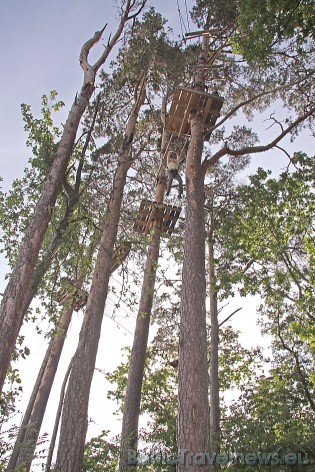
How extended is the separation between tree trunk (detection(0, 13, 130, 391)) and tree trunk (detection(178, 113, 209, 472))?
237 cm

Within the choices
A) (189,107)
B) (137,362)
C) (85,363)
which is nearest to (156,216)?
(189,107)

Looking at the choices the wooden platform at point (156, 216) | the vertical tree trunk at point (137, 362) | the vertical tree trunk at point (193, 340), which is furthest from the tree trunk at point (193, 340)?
the wooden platform at point (156, 216)

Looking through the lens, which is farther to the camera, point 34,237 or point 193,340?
point 34,237

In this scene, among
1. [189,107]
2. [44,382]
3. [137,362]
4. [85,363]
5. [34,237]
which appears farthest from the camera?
[44,382]

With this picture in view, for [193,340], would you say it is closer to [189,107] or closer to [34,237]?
[34,237]

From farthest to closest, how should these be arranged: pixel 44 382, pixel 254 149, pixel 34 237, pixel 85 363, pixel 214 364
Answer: pixel 214 364 < pixel 44 382 < pixel 254 149 < pixel 34 237 < pixel 85 363

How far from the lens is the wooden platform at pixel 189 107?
779 centimetres

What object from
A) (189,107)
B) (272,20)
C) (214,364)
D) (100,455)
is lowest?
(100,455)

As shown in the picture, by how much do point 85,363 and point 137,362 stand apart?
277 centimetres

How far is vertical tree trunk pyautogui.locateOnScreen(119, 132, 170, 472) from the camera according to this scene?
23.1 ft

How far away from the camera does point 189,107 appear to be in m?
8.13

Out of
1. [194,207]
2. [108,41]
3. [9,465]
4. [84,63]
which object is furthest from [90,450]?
[108,41]

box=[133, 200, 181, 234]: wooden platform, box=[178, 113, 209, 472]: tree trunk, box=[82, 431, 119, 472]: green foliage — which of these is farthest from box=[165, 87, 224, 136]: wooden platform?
box=[82, 431, 119, 472]: green foliage

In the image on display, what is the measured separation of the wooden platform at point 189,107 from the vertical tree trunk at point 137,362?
1.63 meters
